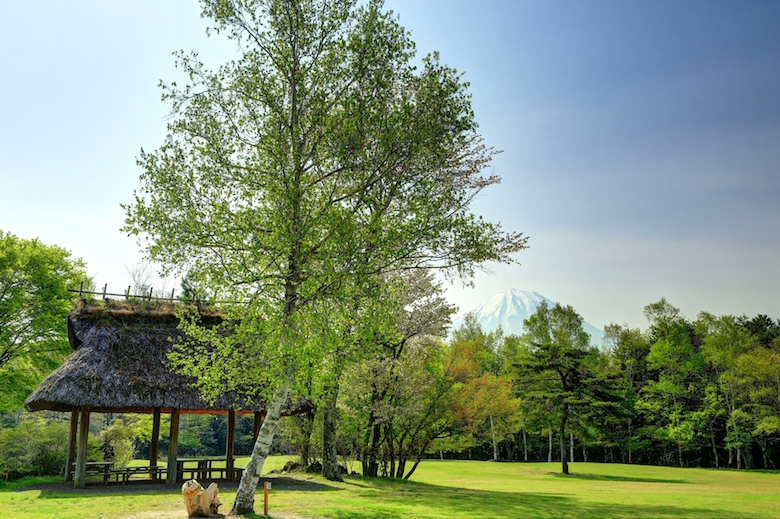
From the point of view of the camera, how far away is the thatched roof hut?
15.8 meters

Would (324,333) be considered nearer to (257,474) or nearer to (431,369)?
(257,474)

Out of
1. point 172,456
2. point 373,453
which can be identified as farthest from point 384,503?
point 373,453

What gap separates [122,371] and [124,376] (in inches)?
8.1

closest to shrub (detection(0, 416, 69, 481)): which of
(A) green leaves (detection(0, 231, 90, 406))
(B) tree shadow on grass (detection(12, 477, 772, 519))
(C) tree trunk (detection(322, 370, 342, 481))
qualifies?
(A) green leaves (detection(0, 231, 90, 406))

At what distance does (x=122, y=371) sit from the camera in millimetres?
16656

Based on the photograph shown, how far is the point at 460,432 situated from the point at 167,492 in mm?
12482

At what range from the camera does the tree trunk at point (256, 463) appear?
423 inches

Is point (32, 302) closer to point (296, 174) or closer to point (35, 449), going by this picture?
point (35, 449)

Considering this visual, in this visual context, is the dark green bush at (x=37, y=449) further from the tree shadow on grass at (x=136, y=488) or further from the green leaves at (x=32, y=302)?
the tree shadow on grass at (x=136, y=488)

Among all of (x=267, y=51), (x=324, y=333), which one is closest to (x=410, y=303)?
(x=324, y=333)

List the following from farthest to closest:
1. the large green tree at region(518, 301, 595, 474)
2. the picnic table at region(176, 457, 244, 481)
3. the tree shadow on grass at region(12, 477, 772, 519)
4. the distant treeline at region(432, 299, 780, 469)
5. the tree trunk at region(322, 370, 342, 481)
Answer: the distant treeline at region(432, 299, 780, 469)
the large green tree at region(518, 301, 595, 474)
the tree trunk at region(322, 370, 342, 481)
the picnic table at region(176, 457, 244, 481)
the tree shadow on grass at region(12, 477, 772, 519)

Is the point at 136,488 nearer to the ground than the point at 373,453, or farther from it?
nearer to the ground

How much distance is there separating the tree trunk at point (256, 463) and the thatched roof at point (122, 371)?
5.52 meters

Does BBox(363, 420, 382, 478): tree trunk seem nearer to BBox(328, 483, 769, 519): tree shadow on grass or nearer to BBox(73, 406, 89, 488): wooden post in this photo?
BBox(328, 483, 769, 519): tree shadow on grass
